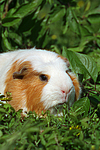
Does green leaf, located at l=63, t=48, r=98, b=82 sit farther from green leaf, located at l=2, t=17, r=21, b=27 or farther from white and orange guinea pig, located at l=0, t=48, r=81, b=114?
green leaf, located at l=2, t=17, r=21, b=27

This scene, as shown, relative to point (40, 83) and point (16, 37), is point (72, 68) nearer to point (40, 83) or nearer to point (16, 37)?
point (40, 83)

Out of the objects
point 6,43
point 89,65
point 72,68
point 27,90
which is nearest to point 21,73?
point 27,90

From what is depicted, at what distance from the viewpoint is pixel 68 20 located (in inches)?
144

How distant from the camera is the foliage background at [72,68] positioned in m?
1.77

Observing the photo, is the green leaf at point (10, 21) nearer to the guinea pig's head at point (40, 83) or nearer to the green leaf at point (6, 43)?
the green leaf at point (6, 43)

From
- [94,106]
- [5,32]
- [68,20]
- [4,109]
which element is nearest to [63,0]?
[68,20]

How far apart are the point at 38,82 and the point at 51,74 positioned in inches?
7.6

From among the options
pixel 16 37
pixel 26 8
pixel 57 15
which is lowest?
pixel 16 37

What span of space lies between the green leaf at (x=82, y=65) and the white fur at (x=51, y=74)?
161mm

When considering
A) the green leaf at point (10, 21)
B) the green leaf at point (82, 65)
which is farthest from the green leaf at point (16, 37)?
the green leaf at point (82, 65)

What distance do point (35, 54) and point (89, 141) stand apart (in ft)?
4.28

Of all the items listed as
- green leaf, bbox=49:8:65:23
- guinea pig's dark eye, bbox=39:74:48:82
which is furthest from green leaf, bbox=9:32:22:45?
guinea pig's dark eye, bbox=39:74:48:82

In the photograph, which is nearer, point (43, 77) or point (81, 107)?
point (81, 107)

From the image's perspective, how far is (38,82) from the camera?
8.14 ft
